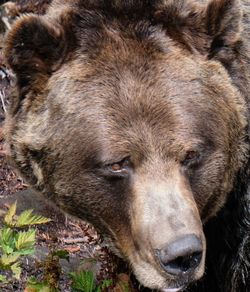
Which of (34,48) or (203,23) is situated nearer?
(34,48)

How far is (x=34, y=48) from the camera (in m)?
5.15

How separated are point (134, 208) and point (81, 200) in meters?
0.52

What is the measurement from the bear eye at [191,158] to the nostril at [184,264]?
1.97ft

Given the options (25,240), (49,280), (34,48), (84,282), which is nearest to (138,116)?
(34,48)

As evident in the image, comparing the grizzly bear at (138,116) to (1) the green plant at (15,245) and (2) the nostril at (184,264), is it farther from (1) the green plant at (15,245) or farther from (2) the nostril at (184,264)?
(1) the green plant at (15,245)

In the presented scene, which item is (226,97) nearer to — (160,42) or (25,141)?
(160,42)

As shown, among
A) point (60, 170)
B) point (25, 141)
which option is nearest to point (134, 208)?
point (60, 170)

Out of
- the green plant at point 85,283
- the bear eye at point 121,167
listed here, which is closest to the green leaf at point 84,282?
the green plant at point 85,283

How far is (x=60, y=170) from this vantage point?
5.19 m

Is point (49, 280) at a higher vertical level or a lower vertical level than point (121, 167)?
lower

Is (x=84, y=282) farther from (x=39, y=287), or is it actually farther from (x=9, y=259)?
(x=9, y=259)

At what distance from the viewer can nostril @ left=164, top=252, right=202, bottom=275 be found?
459cm

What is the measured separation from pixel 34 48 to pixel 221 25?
1.21 m

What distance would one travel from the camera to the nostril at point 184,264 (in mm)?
4586
